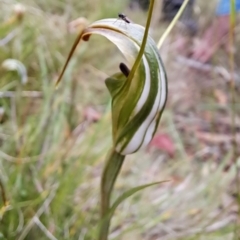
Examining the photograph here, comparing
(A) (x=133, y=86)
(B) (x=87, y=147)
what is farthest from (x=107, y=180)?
(B) (x=87, y=147)

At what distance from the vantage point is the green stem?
0.88ft

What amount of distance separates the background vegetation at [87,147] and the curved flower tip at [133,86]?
5.8 inches

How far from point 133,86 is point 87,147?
31cm

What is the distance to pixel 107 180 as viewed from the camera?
274mm

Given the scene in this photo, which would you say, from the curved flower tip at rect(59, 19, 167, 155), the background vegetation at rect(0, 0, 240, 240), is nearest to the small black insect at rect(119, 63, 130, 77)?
the curved flower tip at rect(59, 19, 167, 155)

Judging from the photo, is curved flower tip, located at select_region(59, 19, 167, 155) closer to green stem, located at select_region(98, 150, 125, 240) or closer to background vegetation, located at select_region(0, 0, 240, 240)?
green stem, located at select_region(98, 150, 125, 240)

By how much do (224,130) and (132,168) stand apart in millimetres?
303

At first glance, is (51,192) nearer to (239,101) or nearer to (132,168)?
(132,168)

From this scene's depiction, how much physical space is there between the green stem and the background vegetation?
10cm

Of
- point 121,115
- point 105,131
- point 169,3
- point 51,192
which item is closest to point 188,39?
point 169,3

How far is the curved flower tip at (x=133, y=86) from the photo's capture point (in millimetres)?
226

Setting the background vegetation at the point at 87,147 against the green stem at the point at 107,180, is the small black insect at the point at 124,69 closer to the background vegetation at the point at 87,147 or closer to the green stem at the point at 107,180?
the green stem at the point at 107,180

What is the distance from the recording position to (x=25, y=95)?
59 cm

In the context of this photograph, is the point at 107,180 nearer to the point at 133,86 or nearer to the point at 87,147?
the point at 133,86
